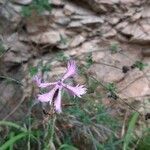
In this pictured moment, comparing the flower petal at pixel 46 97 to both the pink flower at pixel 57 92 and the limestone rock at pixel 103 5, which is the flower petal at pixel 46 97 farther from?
the limestone rock at pixel 103 5

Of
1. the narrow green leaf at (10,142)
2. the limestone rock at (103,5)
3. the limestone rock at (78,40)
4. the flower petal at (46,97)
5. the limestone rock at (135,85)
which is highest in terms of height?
the flower petal at (46,97)

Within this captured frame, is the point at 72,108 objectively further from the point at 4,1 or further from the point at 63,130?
the point at 4,1

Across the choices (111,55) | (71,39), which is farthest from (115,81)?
(71,39)

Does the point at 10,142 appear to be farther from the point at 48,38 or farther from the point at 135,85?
the point at 135,85

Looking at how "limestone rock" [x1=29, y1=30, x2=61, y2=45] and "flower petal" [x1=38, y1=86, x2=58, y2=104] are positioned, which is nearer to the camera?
"flower petal" [x1=38, y1=86, x2=58, y2=104]

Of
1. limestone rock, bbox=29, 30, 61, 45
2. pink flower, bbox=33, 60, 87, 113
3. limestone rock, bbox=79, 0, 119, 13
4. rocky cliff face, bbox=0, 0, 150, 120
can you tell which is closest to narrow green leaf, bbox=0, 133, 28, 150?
pink flower, bbox=33, 60, 87, 113

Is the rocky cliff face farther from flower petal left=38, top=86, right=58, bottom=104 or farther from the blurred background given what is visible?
flower petal left=38, top=86, right=58, bottom=104

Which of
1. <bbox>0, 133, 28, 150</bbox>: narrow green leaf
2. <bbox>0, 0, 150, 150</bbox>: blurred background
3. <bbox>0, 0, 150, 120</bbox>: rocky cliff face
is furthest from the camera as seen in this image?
<bbox>0, 0, 150, 120</bbox>: rocky cliff face

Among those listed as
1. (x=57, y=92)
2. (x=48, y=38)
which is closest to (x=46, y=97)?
(x=57, y=92)

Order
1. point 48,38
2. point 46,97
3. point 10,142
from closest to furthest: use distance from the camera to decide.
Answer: point 46,97 → point 10,142 → point 48,38

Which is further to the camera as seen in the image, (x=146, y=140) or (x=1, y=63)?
(x=1, y=63)

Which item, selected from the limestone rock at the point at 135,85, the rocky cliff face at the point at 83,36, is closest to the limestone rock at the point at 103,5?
the rocky cliff face at the point at 83,36
